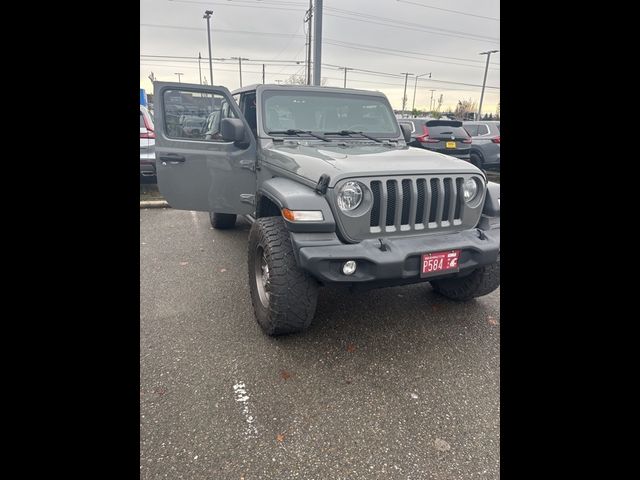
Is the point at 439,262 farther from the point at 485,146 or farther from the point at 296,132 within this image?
the point at 485,146

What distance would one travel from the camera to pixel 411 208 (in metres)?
2.80

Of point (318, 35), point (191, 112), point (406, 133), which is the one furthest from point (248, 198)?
point (318, 35)

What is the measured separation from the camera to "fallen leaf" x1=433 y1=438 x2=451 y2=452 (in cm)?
208

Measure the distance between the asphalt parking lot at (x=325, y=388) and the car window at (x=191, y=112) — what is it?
1.64m

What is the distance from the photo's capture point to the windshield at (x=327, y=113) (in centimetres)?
400

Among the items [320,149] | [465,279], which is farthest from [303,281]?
[465,279]

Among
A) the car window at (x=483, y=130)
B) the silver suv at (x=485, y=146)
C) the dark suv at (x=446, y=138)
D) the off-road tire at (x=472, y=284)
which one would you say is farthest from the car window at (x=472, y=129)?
the off-road tire at (x=472, y=284)

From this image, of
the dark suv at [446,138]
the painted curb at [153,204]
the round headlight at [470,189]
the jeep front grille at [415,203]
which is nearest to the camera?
the jeep front grille at [415,203]

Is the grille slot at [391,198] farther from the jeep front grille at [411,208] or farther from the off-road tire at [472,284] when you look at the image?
the off-road tire at [472,284]
